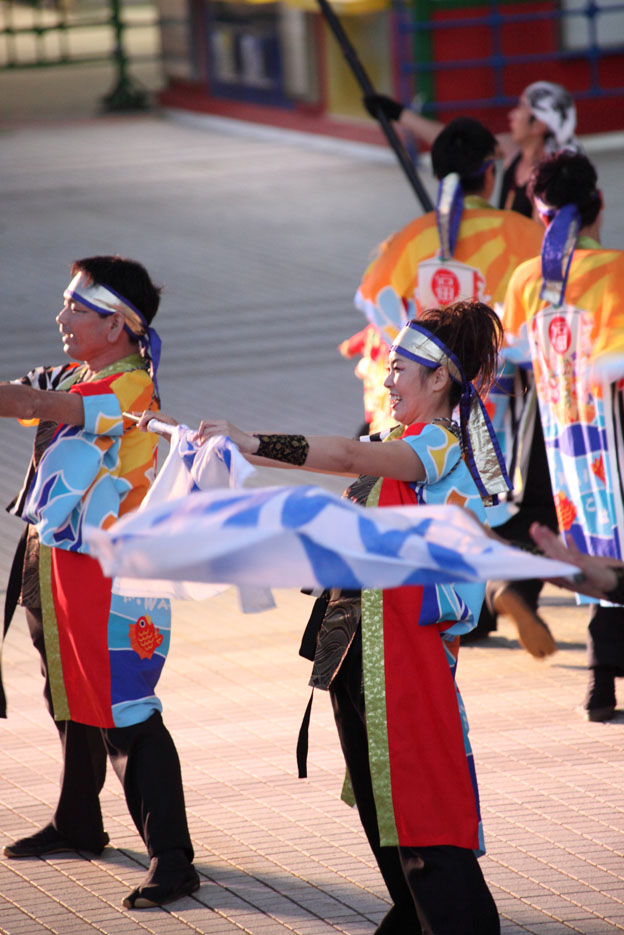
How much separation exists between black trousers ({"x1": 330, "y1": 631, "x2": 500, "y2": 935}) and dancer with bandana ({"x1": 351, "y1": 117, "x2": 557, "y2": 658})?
2.21 m

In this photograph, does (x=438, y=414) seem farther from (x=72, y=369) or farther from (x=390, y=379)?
(x=72, y=369)

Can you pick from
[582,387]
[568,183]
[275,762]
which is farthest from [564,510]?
[275,762]

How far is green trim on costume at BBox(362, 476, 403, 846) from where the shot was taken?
3.32 m

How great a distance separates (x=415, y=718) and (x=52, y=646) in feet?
4.05

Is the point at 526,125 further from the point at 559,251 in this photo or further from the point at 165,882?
the point at 165,882

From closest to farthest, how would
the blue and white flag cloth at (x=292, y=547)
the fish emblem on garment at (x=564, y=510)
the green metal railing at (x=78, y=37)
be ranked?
the blue and white flag cloth at (x=292, y=547)
the fish emblem on garment at (x=564, y=510)
the green metal railing at (x=78, y=37)

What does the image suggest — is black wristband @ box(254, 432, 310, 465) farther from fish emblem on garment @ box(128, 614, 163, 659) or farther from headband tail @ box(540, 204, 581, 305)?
headband tail @ box(540, 204, 581, 305)

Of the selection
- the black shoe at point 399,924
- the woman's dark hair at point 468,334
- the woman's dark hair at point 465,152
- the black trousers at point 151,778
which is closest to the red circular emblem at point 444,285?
the woman's dark hair at point 465,152

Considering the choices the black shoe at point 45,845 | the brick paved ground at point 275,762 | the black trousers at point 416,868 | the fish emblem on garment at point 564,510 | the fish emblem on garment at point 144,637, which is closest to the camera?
the black trousers at point 416,868

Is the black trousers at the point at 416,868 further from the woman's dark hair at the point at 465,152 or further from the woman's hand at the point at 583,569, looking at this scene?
the woman's dark hair at the point at 465,152

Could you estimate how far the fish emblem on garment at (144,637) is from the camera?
13.2ft

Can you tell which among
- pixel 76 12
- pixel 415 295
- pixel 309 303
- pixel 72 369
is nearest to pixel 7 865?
pixel 72 369

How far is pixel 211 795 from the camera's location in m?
4.64

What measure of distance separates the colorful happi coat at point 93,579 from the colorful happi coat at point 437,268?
1.80 m
